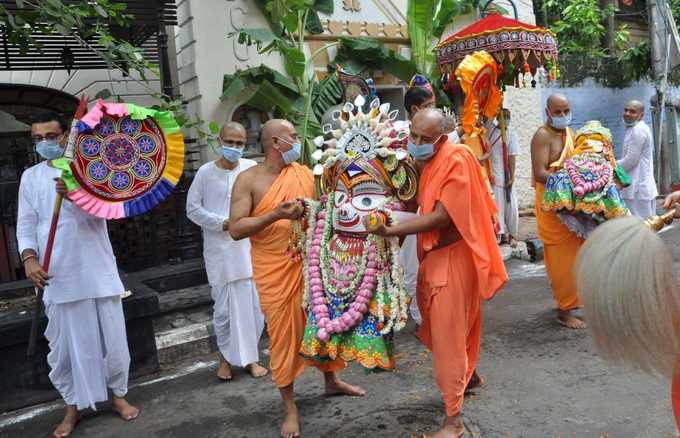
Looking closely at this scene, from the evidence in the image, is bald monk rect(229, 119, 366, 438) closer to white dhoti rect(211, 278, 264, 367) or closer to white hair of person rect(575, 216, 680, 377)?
white dhoti rect(211, 278, 264, 367)

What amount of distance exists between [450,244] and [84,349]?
2529 millimetres

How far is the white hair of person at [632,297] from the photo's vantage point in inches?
74.2

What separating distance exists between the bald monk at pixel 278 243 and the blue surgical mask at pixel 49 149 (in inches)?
47.9

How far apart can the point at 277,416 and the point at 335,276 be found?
111 cm

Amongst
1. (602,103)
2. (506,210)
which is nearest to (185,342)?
(506,210)

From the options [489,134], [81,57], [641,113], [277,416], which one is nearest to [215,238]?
[277,416]

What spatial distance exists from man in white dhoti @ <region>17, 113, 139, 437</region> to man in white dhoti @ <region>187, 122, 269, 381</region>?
0.93m

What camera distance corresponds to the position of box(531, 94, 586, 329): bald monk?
5184mm

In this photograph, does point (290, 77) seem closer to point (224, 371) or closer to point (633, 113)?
point (633, 113)

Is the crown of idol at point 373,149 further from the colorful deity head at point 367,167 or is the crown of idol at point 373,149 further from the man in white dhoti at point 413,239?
the man in white dhoti at point 413,239

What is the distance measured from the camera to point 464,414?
3729 millimetres

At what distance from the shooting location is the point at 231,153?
472 centimetres

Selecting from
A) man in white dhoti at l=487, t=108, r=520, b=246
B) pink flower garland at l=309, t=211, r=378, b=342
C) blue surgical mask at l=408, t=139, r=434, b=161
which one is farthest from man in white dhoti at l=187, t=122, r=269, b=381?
man in white dhoti at l=487, t=108, r=520, b=246

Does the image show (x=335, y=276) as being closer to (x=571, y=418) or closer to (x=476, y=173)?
(x=476, y=173)
